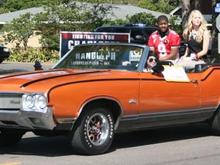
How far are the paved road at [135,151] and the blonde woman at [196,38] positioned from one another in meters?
1.31

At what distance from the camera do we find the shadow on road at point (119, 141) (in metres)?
8.91

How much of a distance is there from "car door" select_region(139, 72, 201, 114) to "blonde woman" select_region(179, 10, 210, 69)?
106 cm

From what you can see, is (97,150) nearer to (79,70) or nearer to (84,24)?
(79,70)

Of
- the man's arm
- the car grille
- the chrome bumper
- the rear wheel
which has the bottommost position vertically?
the rear wheel

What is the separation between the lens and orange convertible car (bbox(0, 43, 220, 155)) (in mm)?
8000

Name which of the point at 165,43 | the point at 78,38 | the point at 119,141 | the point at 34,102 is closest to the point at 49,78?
the point at 34,102

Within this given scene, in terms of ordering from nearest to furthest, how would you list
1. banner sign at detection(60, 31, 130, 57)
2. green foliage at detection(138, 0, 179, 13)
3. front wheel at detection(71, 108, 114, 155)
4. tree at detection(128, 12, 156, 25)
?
front wheel at detection(71, 108, 114, 155), banner sign at detection(60, 31, 130, 57), tree at detection(128, 12, 156, 25), green foliage at detection(138, 0, 179, 13)

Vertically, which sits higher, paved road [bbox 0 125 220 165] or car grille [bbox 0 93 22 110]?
car grille [bbox 0 93 22 110]

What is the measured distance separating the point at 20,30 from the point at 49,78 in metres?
31.1

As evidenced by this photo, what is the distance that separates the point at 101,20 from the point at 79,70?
28102mm

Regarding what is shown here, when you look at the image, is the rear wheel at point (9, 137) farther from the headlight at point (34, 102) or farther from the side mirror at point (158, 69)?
the side mirror at point (158, 69)

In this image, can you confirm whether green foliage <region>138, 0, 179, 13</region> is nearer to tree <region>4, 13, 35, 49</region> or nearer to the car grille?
tree <region>4, 13, 35, 49</region>

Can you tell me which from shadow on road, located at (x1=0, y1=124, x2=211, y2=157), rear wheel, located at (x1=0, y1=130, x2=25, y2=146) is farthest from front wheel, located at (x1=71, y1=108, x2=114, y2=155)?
rear wheel, located at (x1=0, y1=130, x2=25, y2=146)

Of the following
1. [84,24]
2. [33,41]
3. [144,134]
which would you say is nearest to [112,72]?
[144,134]
